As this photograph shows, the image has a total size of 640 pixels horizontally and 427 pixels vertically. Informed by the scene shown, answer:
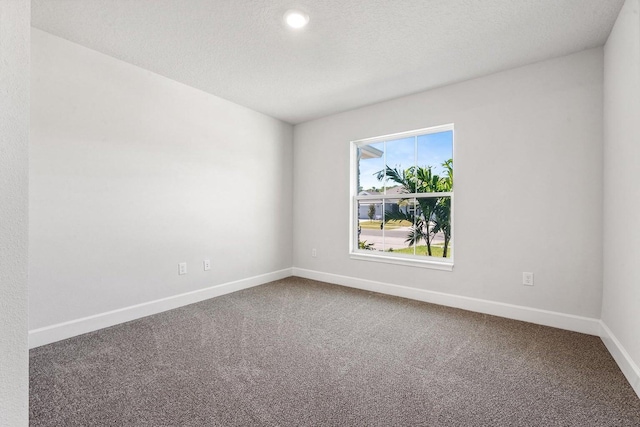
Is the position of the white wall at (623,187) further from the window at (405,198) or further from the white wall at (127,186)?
the white wall at (127,186)

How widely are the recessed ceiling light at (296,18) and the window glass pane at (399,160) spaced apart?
79.0 inches

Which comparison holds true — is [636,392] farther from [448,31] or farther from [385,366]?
[448,31]

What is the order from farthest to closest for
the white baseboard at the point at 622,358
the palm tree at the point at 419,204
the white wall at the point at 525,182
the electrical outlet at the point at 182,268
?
1. the palm tree at the point at 419,204
2. the electrical outlet at the point at 182,268
3. the white wall at the point at 525,182
4. the white baseboard at the point at 622,358

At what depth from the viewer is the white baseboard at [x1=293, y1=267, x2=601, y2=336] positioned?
250 centimetres

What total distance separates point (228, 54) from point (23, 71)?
1897 millimetres

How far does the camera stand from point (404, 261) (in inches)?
139

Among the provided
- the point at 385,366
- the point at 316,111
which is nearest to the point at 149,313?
the point at 385,366

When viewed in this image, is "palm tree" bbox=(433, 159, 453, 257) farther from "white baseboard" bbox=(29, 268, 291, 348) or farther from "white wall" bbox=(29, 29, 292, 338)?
"white baseboard" bbox=(29, 268, 291, 348)

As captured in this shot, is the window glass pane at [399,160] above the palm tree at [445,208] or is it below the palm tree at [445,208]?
above

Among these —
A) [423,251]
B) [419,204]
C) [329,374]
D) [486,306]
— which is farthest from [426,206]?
[329,374]

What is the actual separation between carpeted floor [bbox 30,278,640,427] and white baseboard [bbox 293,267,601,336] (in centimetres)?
11

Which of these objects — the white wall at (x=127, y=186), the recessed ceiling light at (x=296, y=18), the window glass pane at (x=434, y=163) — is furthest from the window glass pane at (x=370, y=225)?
the recessed ceiling light at (x=296, y=18)

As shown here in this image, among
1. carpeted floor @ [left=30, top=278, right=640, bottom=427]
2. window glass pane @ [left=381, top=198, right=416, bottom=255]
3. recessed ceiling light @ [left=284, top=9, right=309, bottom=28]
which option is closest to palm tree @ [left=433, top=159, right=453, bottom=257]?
window glass pane @ [left=381, top=198, right=416, bottom=255]

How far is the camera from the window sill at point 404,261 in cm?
324
